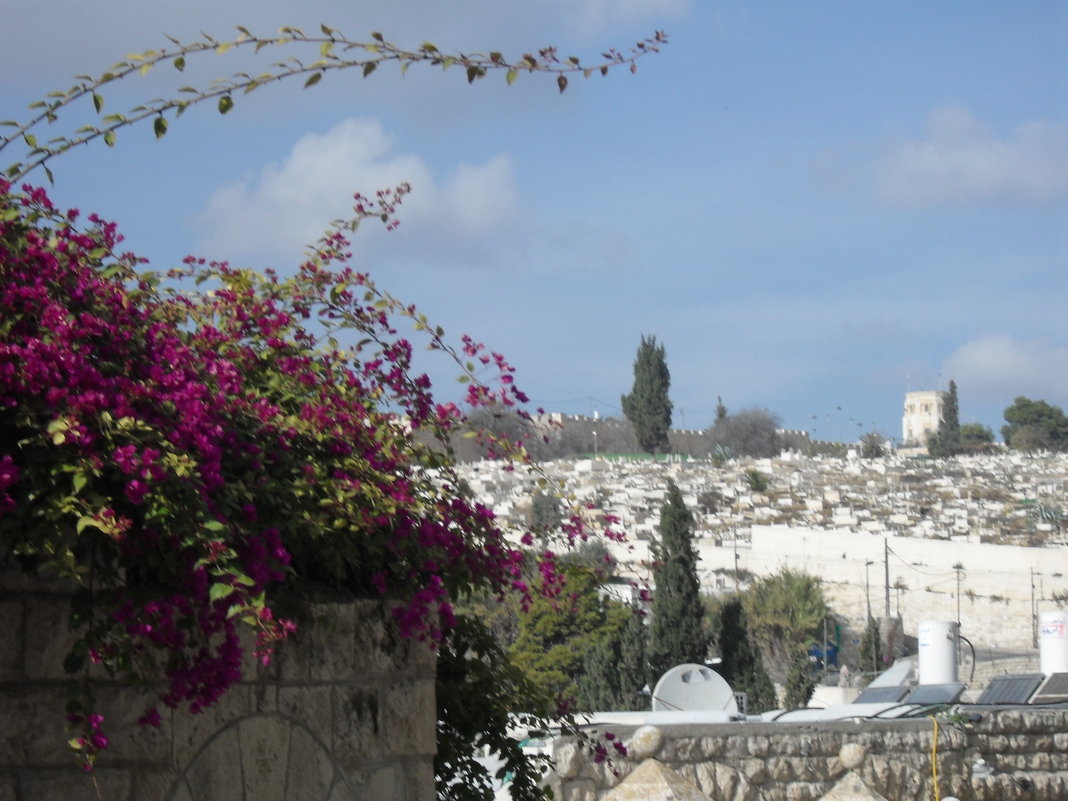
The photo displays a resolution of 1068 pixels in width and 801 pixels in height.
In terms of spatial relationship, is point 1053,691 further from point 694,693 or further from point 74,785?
point 74,785

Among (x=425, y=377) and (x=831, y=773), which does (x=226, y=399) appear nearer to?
(x=425, y=377)

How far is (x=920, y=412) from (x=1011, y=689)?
520 feet

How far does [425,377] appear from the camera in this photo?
12.2 ft

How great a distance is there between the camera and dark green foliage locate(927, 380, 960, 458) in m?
112

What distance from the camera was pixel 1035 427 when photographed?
118000 mm

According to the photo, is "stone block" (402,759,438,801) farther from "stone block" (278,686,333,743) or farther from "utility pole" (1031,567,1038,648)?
"utility pole" (1031,567,1038,648)

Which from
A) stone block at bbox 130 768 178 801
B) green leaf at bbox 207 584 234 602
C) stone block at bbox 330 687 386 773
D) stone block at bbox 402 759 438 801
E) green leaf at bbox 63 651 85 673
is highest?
green leaf at bbox 207 584 234 602

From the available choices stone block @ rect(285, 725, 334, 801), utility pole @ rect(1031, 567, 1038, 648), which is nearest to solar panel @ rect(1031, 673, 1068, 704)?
stone block @ rect(285, 725, 334, 801)

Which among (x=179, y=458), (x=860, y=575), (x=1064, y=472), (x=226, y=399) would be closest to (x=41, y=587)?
(x=179, y=458)

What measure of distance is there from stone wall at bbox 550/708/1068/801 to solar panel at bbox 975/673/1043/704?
930mm

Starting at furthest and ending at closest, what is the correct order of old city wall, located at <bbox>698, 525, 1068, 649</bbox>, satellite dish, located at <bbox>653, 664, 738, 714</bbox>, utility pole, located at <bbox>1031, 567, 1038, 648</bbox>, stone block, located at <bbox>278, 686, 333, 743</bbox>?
1. old city wall, located at <bbox>698, 525, 1068, 649</bbox>
2. utility pole, located at <bbox>1031, 567, 1038, 648</bbox>
3. satellite dish, located at <bbox>653, 664, 738, 714</bbox>
4. stone block, located at <bbox>278, 686, 333, 743</bbox>

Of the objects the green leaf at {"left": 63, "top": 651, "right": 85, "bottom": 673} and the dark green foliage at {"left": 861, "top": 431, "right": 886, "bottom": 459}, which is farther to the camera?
the dark green foliage at {"left": 861, "top": 431, "right": 886, "bottom": 459}

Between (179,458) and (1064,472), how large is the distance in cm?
9285

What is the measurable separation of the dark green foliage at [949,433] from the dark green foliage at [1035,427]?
4564 mm
